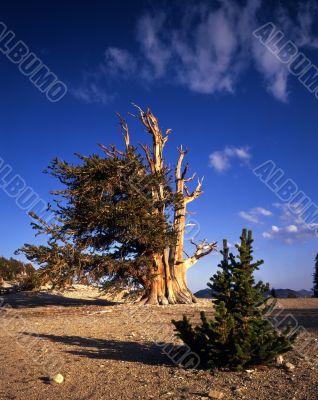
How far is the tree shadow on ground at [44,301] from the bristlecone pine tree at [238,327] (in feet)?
59.1

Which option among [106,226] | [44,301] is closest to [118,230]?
[106,226]

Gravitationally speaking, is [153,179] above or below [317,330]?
above

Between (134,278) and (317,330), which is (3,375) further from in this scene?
(134,278)

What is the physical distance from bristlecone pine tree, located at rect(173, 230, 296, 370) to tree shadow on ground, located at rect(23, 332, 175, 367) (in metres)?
1.04

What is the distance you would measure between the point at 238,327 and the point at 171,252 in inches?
672

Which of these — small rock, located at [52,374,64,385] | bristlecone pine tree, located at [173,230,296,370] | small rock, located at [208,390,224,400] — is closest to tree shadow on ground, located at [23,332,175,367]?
bristlecone pine tree, located at [173,230,296,370]

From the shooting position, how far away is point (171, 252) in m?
23.5

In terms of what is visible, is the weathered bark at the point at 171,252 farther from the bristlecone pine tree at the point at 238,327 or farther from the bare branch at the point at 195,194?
the bristlecone pine tree at the point at 238,327

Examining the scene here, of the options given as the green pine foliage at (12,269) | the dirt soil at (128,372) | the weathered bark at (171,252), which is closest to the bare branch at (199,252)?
the weathered bark at (171,252)

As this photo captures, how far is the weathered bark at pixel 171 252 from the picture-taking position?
73.1 feet

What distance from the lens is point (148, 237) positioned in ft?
67.6

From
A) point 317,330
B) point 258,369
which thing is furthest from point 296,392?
point 317,330

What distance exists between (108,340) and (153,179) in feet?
41.6

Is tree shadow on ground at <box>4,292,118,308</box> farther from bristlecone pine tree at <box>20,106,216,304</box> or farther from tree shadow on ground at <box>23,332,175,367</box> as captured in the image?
tree shadow on ground at <box>23,332,175,367</box>
